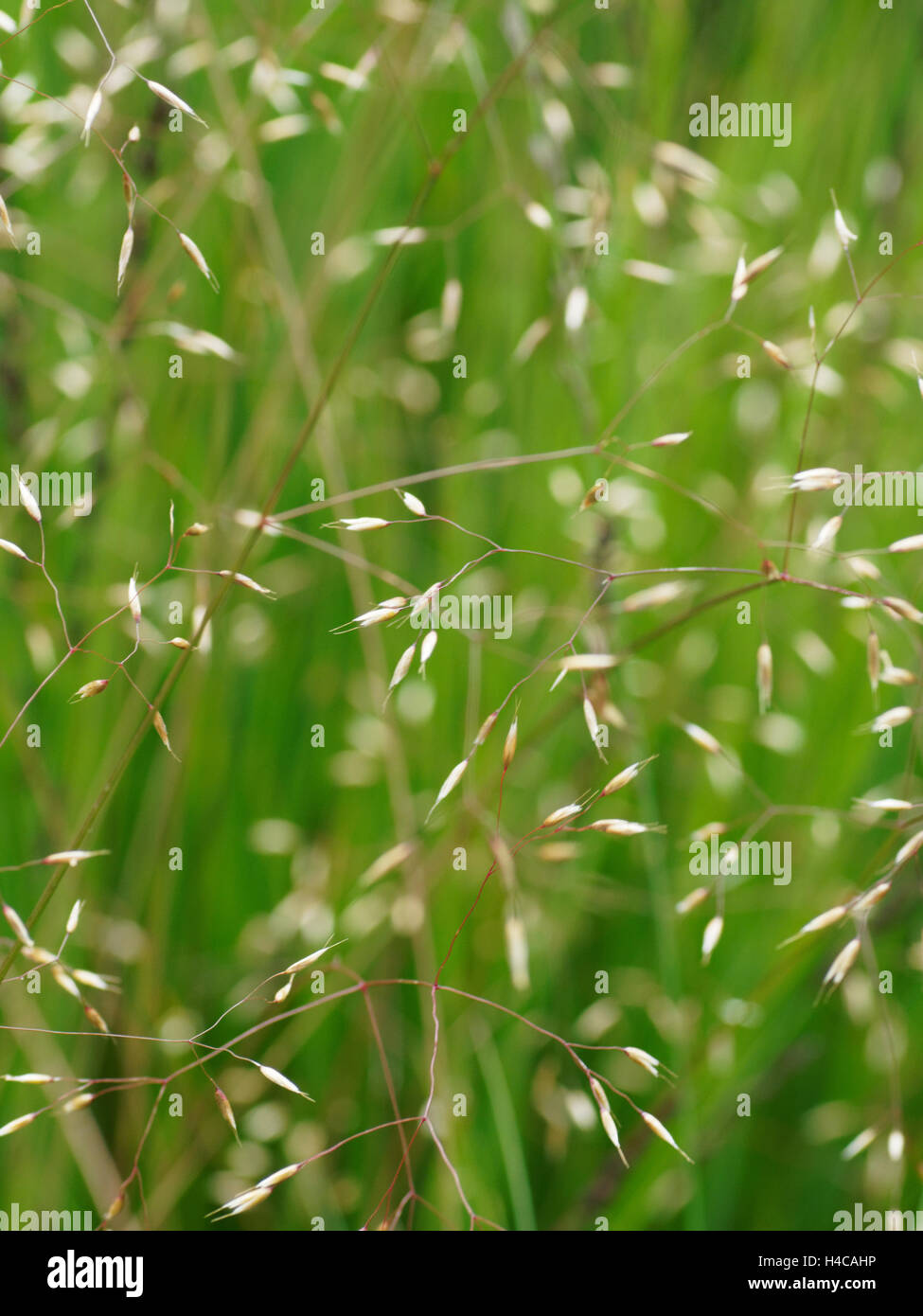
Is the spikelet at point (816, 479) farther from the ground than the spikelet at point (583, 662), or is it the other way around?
the spikelet at point (816, 479)

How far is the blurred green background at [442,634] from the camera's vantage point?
1027mm

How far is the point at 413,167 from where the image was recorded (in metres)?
1.28

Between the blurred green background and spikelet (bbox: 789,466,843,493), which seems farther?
the blurred green background

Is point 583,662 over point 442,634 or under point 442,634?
under

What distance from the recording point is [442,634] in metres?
1.14

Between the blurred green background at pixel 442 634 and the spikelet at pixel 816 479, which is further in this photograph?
the blurred green background at pixel 442 634

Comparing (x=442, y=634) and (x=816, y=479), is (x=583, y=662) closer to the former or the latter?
(x=816, y=479)

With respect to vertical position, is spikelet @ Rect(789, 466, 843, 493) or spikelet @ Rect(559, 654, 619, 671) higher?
spikelet @ Rect(789, 466, 843, 493)

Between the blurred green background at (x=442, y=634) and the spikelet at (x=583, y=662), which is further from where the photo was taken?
the blurred green background at (x=442, y=634)

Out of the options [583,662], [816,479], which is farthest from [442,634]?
[816,479]

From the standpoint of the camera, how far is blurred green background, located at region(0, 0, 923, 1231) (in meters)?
1.03
